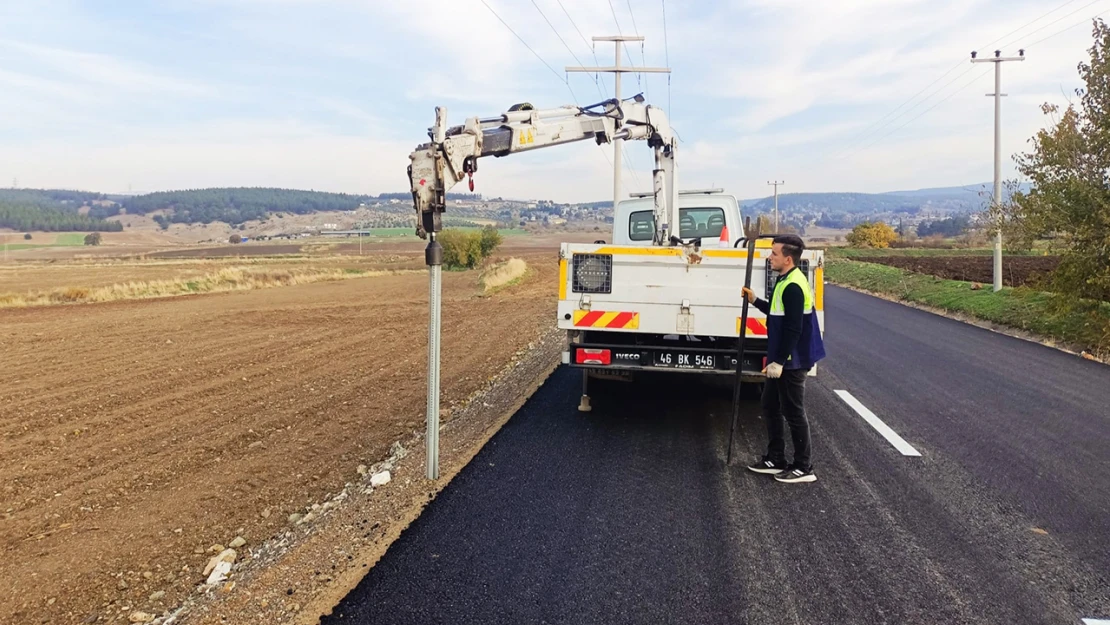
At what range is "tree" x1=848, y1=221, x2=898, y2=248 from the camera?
78.1m

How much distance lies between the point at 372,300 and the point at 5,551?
78.2ft

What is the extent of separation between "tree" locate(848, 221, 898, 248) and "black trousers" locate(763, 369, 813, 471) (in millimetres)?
77046

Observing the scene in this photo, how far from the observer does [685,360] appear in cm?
700

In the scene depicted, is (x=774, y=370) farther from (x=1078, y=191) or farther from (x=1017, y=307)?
(x=1017, y=307)

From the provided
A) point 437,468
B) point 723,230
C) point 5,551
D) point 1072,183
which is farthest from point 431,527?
point 1072,183

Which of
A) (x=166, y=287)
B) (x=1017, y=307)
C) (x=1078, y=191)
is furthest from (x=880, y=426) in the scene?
(x=166, y=287)

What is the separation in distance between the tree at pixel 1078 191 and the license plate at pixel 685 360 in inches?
398

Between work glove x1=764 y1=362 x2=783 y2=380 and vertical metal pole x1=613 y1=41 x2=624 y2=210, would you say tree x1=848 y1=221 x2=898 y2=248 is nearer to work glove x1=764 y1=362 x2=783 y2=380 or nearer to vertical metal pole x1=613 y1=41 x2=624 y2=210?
vertical metal pole x1=613 y1=41 x2=624 y2=210

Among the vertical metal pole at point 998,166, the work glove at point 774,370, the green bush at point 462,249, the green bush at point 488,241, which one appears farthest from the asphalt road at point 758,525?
the green bush at point 488,241

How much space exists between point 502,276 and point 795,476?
1146 inches

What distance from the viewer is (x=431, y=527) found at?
479cm

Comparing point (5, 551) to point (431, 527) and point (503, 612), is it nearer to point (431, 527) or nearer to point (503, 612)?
point (431, 527)

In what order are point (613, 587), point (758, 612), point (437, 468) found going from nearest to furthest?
1. point (758, 612)
2. point (613, 587)
3. point (437, 468)

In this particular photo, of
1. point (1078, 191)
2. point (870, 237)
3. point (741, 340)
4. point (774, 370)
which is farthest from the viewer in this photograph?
point (870, 237)
